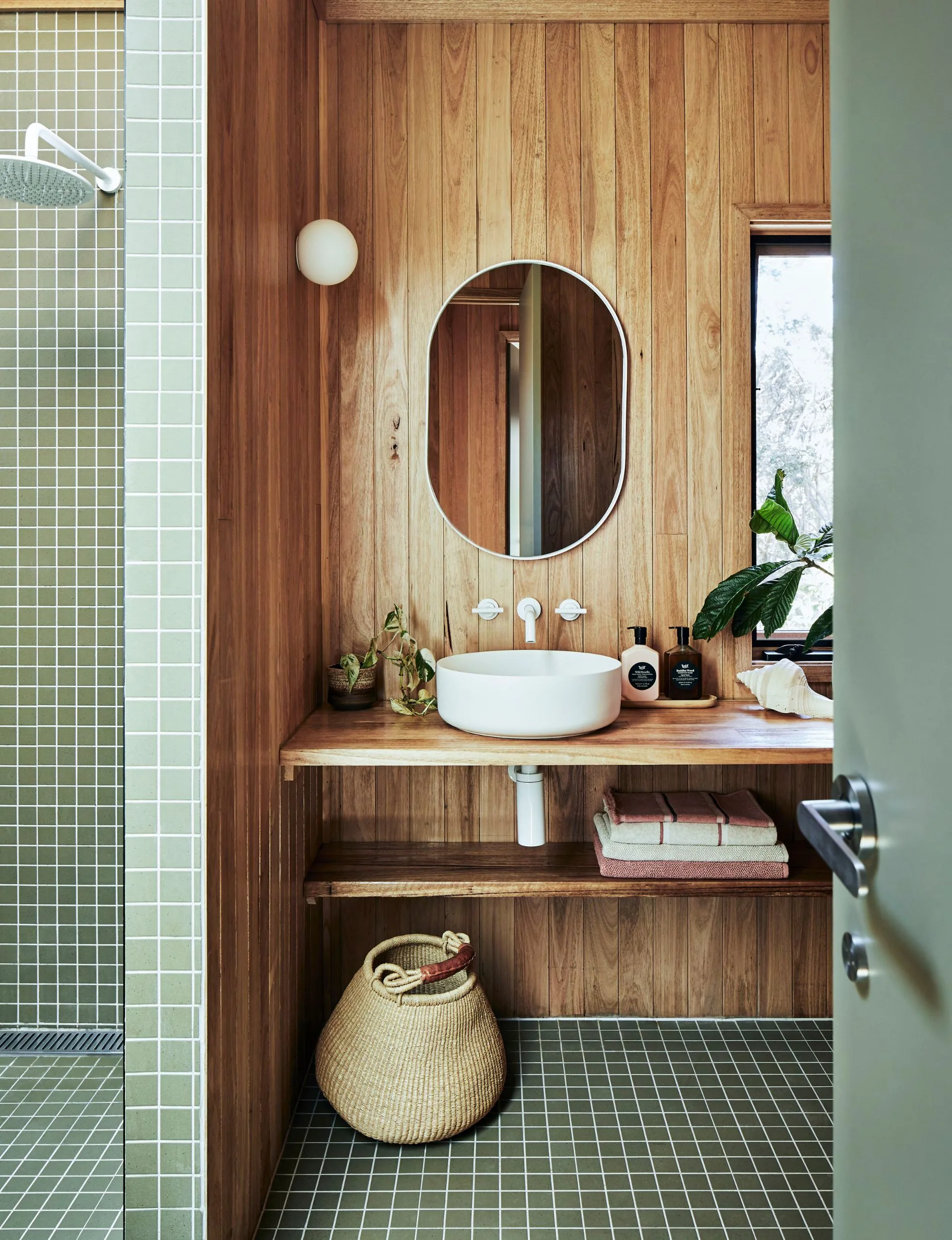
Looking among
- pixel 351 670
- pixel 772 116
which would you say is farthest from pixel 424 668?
pixel 772 116

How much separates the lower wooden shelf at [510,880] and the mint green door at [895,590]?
114 cm

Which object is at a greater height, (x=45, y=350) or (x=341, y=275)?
(x=341, y=275)

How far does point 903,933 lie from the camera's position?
2.38ft

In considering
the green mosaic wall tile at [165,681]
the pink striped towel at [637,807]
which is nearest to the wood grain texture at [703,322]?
the pink striped towel at [637,807]

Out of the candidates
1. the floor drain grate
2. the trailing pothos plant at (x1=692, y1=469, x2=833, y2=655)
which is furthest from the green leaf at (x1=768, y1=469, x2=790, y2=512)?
the floor drain grate

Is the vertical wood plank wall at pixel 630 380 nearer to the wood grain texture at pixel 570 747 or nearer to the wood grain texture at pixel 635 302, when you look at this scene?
the wood grain texture at pixel 635 302

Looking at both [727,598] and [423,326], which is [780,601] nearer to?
[727,598]

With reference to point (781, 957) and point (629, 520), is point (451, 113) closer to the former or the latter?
point (629, 520)

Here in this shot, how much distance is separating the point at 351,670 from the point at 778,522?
111cm

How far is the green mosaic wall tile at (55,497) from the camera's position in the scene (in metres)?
1.45

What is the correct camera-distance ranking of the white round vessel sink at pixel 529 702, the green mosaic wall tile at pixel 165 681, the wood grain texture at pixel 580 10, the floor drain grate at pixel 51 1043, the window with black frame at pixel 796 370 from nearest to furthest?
1. the green mosaic wall tile at pixel 165 681
2. the floor drain grate at pixel 51 1043
3. the white round vessel sink at pixel 529 702
4. the wood grain texture at pixel 580 10
5. the window with black frame at pixel 796 370

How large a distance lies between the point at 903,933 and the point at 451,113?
2.23 metres

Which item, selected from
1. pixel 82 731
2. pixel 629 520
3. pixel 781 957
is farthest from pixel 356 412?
pixel 781 957

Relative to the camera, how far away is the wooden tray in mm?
2232
